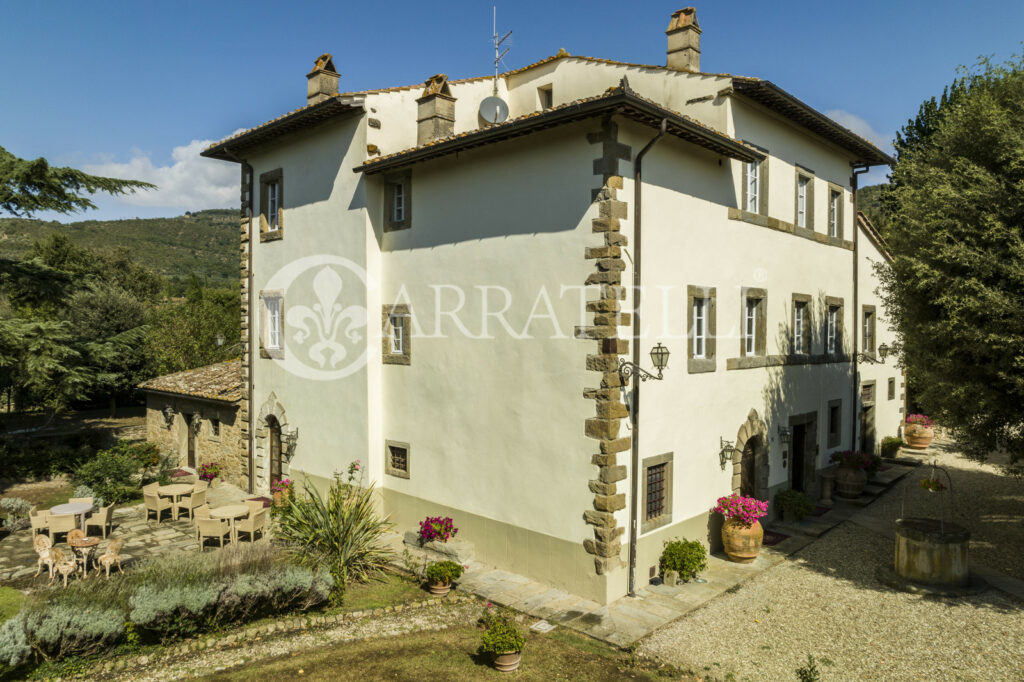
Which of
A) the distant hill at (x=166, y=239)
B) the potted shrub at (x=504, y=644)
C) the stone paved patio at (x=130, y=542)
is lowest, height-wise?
the stone paved patio at (x=130, y=542)

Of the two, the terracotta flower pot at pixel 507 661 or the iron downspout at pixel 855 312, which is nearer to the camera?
the terracotta flower pot at pixel 507 661

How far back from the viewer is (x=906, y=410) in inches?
963

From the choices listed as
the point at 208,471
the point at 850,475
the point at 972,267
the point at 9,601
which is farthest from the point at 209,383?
the point at 972,267

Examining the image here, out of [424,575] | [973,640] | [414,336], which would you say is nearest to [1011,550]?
[973,640]

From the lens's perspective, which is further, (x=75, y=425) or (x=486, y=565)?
(x=75, y=425)

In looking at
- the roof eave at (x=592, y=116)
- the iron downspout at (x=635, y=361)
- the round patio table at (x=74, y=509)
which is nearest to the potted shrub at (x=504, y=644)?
the iron downspout at (x=635, y=361)

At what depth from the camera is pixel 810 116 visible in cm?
Result: 1416

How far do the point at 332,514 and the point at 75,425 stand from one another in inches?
976

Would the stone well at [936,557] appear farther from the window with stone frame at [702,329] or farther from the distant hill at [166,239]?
the distant hill at [166,239]

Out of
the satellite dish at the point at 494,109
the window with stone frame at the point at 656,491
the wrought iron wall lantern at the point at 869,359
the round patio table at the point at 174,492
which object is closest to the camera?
the window with stone frame at the point at 656,491

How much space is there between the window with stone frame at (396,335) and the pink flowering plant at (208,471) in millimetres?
8030

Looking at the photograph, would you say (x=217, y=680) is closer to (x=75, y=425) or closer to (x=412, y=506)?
(x=412, y=506)

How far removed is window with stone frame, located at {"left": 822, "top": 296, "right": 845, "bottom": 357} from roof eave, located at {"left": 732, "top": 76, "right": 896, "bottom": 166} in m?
3.98

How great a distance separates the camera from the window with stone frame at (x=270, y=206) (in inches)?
627
